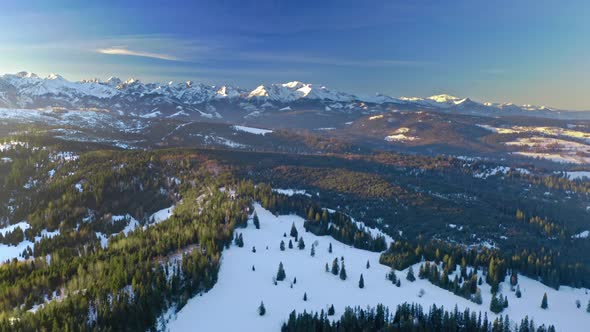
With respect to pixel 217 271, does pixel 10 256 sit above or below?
below

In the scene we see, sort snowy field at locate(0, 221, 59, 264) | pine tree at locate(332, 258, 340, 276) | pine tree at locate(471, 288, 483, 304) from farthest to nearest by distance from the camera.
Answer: snowy field at locate(0, 221, 59, 264) < pine tree at locate(332, 258, 340, 276) < pine tree at locate(471, 288, 483, 304)

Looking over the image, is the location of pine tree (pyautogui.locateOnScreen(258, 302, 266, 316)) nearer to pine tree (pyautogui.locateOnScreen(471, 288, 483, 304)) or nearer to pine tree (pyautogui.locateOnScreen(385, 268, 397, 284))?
pine tree (pyautogui.locateOnScreen(385, 268, 397, 284))

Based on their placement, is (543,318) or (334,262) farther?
(334,262)

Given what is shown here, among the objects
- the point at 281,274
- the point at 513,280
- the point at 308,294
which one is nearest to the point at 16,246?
the point at 281,274

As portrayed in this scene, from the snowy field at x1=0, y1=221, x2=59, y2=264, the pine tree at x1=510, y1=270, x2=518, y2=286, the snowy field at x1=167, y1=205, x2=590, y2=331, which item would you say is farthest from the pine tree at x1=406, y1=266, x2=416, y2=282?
the snowy field at x1=0, y1=221, x2=59, y2=264

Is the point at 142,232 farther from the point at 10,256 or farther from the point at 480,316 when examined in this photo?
the point at 480,316

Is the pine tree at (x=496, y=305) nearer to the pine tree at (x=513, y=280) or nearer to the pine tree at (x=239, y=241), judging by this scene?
the pine tree at (x=513, y=280)

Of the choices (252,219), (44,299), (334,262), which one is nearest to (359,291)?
(334,262)

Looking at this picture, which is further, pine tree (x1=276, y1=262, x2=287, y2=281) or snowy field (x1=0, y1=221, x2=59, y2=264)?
snowy field (x1=0, y1=221, x2=59, y2=264)
